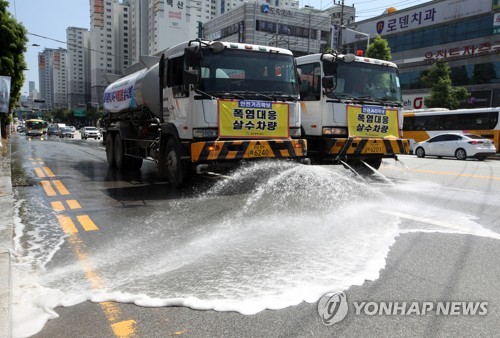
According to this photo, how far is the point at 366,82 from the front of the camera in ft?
32.6

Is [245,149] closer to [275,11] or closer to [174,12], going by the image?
[275,11]

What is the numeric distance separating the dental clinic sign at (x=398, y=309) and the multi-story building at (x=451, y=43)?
38732 millimetres

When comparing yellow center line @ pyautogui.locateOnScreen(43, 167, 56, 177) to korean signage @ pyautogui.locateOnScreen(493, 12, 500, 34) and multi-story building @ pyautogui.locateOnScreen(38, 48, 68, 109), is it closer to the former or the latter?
korean signage @ pyautogui.locateOnScreen(493, 12, 500, 34)

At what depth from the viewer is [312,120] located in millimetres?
9680

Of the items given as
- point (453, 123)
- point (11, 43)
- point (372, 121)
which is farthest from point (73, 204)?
point (453, 123)

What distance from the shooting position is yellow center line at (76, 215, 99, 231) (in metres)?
5.68

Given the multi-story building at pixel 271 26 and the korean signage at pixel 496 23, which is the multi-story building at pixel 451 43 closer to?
the korean signage at pixel 496 23

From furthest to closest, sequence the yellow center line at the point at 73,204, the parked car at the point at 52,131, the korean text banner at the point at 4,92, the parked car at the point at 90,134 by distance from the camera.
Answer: the parked car at the point at 52,131 < the parked car at the point at 90,134 < the korean text banner at the point at 4,92 < the yellow center line at the point at 73,204

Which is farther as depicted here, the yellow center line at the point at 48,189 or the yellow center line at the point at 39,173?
the yellow center line at the point at 39,173

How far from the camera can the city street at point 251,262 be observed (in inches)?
120

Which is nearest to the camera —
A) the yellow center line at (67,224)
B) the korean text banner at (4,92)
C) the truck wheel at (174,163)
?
the yellow center line at (67,224)

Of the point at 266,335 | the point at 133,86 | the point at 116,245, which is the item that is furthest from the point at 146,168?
the point at 266,335

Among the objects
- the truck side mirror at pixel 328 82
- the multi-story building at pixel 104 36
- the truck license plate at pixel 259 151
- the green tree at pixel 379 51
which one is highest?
the multi-story building at pixel 104 36

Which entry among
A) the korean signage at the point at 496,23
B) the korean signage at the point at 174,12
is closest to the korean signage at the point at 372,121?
the korean signage at the point at 496,23
